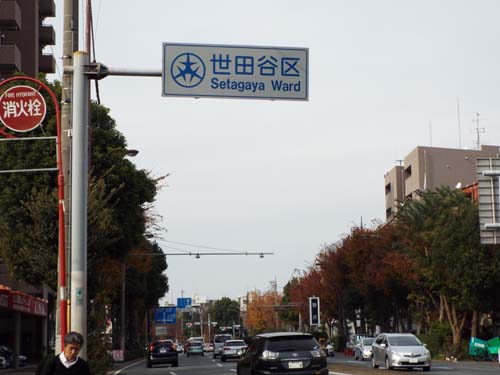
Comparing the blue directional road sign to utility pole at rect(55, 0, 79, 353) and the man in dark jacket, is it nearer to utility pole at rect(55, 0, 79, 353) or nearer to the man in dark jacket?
utility pole at rect(55, 0, 79, 353)

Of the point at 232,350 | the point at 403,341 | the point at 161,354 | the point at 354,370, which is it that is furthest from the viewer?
the point at 232,350

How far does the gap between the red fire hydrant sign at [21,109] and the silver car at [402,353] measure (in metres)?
22.2

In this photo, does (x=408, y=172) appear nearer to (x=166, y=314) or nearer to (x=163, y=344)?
(x=166, y=314)

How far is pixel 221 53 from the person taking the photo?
13234 millimetres

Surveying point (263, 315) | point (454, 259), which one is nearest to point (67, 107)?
point (454, 259)

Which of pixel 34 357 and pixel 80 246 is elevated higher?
pixel 80 246

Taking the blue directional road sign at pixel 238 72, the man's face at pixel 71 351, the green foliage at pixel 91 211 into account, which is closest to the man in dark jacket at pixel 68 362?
the man's face at pixel 71 351

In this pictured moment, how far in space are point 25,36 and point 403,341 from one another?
42.9 metres

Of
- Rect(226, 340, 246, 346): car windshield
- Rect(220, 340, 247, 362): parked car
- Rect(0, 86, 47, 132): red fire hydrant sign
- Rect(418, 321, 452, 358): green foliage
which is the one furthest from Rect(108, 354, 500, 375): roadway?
Rect(0, 86, 47, 132): red fire hydrant sign

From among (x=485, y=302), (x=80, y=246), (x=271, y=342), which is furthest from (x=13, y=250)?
(x=485, y=302)

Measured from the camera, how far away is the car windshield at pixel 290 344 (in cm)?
2203

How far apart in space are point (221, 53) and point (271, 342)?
10796mm

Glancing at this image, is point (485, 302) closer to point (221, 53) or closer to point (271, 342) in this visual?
point (271, 342)

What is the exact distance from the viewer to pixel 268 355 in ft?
71.9
